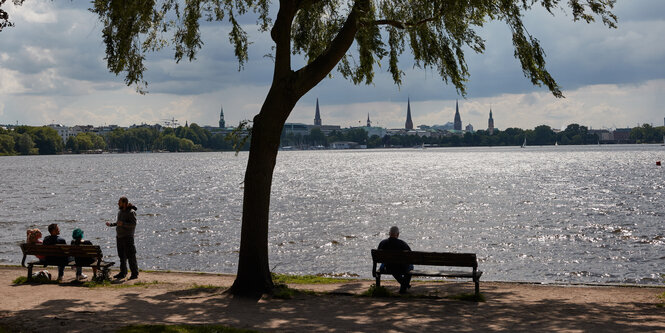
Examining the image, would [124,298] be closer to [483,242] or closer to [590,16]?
[590,16]

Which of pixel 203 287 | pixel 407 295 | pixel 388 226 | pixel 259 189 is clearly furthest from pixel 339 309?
pixel 388 226

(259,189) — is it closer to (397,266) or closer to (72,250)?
(397,266)

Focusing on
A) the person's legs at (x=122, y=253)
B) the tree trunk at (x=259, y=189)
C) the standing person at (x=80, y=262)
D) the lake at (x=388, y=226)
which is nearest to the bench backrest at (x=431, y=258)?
the tree trunk at (x=259, y=189)

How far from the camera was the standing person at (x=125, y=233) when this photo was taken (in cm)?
1759

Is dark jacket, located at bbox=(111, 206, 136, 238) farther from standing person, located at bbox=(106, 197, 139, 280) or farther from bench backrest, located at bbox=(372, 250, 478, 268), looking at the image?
bench backrest, located at bbox=(372, 250, 478, 268)

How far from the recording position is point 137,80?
17.6 m

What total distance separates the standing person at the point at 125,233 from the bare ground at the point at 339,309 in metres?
0.87

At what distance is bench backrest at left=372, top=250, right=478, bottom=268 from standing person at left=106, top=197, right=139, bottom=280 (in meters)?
6.35

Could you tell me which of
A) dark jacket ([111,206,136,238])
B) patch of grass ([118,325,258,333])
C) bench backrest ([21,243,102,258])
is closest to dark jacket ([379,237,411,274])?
patch of grass ([118,325,258,333])

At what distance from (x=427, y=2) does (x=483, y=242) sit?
2159cm

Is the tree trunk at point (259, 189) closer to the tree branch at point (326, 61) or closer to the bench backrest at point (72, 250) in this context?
the tree branch at point (326, 61)

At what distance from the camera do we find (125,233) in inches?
700

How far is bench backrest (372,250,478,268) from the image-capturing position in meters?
15.0

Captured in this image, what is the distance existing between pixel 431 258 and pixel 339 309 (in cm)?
234
